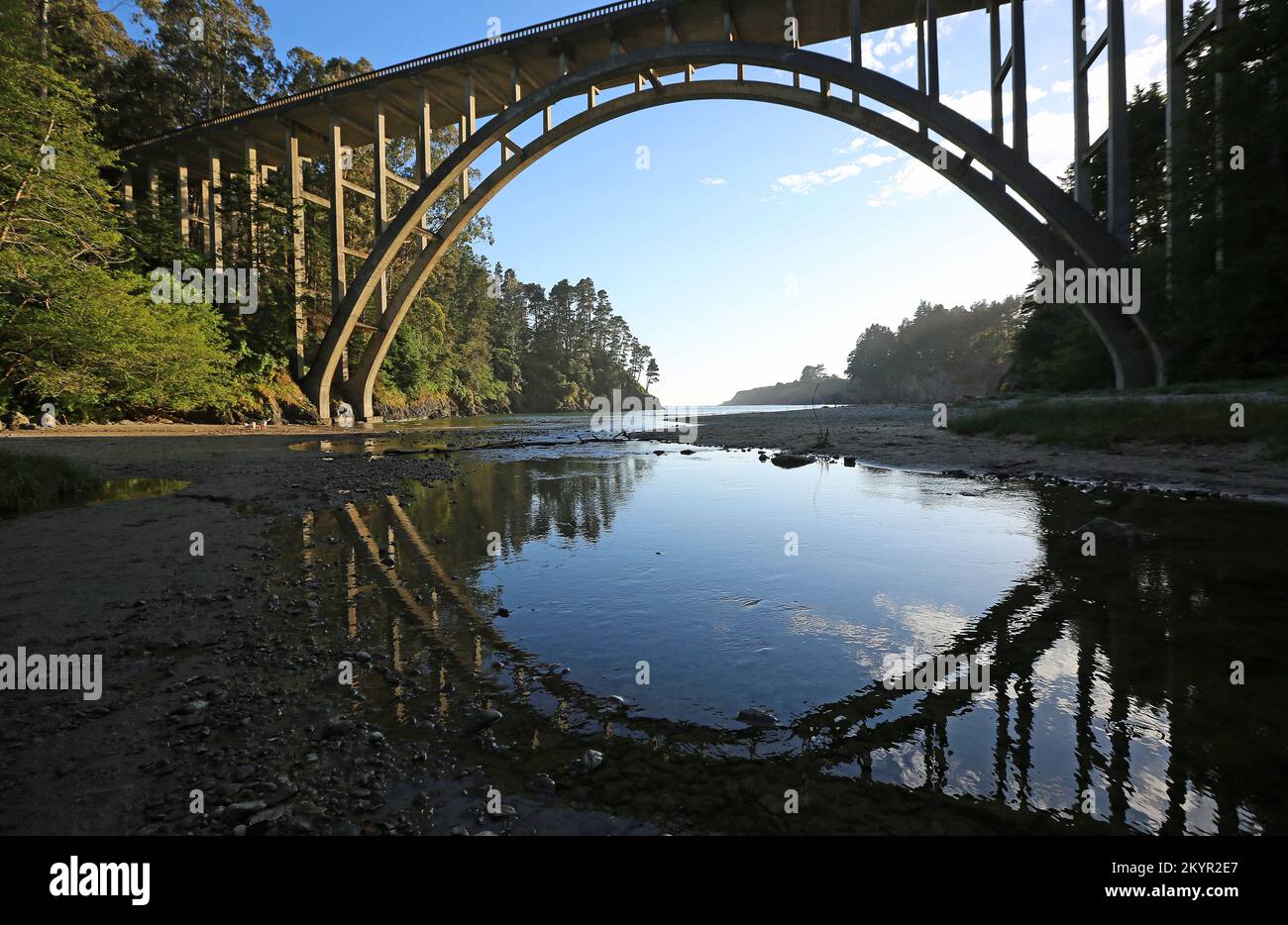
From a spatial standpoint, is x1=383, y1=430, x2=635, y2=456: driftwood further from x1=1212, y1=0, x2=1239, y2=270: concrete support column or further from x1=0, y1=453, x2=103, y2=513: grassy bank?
x1=1212, y1=0, x2=1239, y2=270: concrete support column

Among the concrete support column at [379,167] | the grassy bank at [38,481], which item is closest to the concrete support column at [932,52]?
the concrete support column at [379,167]

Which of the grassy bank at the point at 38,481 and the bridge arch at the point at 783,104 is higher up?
the bridge arch at the point at 783,104

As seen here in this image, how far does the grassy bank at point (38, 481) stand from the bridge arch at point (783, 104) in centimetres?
2269

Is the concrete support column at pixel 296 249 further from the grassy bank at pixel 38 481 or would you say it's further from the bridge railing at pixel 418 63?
the grassy bank at pixel 38 481

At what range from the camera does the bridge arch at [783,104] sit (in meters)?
18.7

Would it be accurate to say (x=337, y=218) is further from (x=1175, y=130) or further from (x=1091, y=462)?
(x=1175, y=130)

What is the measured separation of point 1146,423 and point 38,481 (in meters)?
19.0

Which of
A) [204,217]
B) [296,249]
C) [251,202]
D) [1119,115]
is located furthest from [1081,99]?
[204,217]

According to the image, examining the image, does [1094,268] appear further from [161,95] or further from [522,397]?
[522,397]

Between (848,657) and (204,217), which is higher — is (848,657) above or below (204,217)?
below

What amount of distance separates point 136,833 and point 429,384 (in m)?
53.2

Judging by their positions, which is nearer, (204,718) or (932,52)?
(204,718)

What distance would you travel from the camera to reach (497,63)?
89.4 ft

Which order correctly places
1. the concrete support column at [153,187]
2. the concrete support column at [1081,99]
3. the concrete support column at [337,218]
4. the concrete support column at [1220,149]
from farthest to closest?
the concrete support column at [153,187] < the concrete support column at [337,218] < the concrete support column at [1081,99] < the concrete support column at [1220,149]
